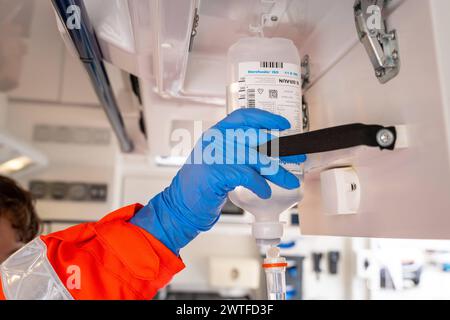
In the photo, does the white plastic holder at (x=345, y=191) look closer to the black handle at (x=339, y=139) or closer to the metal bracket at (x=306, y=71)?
the black handle at (x=339, y=139)

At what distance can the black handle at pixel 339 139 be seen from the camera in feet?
1.51

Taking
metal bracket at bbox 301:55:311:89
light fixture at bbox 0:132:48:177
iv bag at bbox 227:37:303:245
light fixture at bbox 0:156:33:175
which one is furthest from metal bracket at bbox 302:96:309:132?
light fixture at bbox 0:156:33:175

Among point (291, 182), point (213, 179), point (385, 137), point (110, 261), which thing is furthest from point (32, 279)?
point (385, 137)

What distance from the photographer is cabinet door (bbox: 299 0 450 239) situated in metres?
0.41

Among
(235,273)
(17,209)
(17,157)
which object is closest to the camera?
(17,209)

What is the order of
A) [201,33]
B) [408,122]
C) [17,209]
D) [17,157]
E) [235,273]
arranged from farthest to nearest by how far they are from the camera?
[235,273] < [17,157] < [17,209] < [201,33] < [408,122]

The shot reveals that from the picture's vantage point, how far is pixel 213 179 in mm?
603

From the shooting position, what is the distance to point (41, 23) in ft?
4.62

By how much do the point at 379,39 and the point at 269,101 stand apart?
0.57 ft

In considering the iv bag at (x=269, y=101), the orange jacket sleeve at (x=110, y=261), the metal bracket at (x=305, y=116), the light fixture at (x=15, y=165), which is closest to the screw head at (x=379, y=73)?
the iv bag at (x=269, y=101)

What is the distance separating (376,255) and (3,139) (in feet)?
6.26

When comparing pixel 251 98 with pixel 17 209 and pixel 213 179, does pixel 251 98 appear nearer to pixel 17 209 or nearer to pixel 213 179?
pixel 213 179
